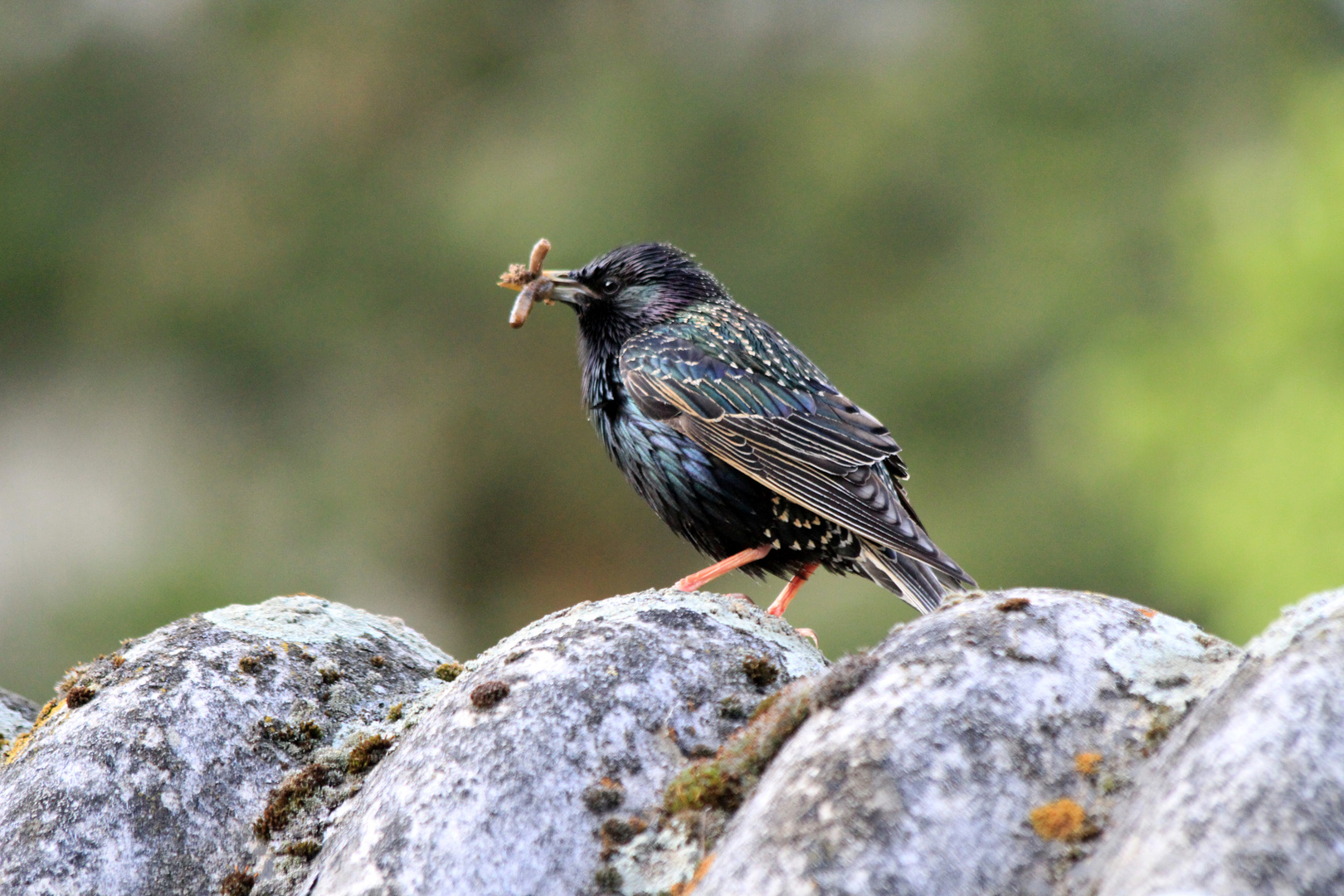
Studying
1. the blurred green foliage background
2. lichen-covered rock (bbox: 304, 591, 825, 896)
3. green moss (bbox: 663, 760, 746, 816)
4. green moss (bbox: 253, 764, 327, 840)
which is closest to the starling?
lichen-covered rock (bbox: 304, 591, 825, 896)

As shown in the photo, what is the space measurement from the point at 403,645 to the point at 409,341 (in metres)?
16.4

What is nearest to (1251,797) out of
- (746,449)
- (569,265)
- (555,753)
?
(555,753)

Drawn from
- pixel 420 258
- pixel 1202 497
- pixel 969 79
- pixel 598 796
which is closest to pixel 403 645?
pixel 598 796

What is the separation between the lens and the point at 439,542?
1944 centimetres

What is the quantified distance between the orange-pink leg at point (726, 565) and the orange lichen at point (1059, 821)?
229 centimetres

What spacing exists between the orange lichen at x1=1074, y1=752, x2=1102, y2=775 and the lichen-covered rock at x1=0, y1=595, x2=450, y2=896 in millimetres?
1923

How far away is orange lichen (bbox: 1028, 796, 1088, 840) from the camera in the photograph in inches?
92.9

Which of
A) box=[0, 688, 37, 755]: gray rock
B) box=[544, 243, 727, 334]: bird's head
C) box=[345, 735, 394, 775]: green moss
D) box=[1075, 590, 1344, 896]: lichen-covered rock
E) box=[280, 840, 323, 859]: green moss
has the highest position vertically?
box=[544, 243, 727, 334]: bird's head

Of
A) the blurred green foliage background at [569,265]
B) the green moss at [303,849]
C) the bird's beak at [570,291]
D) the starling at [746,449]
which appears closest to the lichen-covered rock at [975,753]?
the green moss at [303,849]

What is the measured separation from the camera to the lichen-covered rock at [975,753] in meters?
2.34

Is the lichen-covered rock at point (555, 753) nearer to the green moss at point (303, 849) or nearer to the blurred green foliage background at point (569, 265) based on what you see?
the green moss at point (303, 849)

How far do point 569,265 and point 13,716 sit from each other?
12.4 m

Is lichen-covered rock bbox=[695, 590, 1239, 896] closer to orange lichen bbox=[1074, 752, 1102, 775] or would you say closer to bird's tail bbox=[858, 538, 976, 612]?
orange lichen bbox=[1074, 752, 1102, 775]

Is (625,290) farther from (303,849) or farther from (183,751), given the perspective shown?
(303,849)
